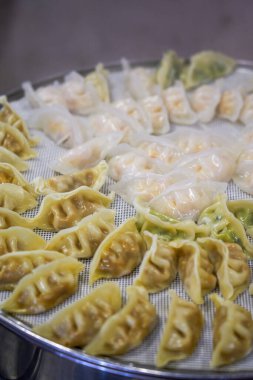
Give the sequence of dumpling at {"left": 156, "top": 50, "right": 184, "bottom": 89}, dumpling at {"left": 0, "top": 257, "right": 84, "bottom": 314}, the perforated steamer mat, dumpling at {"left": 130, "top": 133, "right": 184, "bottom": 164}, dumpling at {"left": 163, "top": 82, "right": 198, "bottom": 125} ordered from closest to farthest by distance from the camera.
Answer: the perforated steamer mat, dumpling at {"left": 0, "top": 257, "right": 84, "bottom": 314}, dumpling at {"left": 130, "top": 133, "right": 184, "bottom": 164}, dumpling at {"left": 163, "top": 82, "right": 198, "bottom": 125}, dumpling at {"left": 156, "top": 50, "right": 184, "bottom": 89}

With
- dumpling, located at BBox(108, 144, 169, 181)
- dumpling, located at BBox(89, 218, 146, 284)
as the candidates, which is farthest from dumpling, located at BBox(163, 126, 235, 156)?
dumpling, located at BBox(89, 218, 146, 284)

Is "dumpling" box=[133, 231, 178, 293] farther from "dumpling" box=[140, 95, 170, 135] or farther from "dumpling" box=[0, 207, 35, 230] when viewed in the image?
"dumpling" box=[140, 95, 170, 135]

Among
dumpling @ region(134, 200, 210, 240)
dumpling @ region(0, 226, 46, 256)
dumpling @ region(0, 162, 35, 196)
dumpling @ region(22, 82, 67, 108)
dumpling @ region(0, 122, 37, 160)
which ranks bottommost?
dumpling @ region(0, 226, 46, 256)

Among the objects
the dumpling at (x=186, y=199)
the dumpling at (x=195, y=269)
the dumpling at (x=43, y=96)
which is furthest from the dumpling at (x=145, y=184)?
the dumpling at (x=43, y=96)

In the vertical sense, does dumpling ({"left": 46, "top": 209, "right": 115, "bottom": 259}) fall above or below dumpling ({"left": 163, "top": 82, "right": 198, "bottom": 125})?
below

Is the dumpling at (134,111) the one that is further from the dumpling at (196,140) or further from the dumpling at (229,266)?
the dumpling at (229,266)

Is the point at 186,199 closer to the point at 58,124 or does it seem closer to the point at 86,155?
the point at 86,155

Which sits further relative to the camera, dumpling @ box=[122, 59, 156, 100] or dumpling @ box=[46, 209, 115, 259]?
dumpling @ box=[122, 59, 156, 100]
